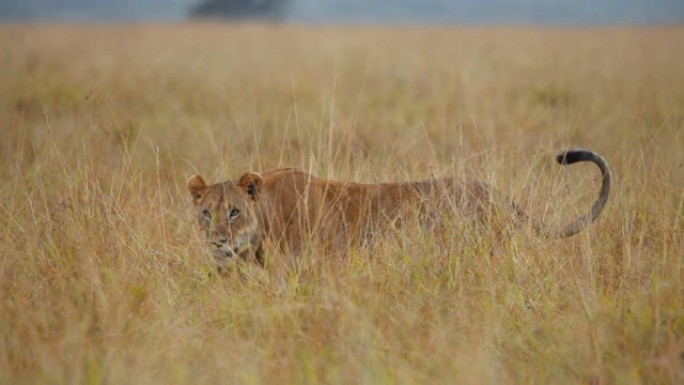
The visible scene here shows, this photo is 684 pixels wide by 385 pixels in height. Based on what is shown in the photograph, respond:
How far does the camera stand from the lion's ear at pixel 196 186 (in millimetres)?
5074

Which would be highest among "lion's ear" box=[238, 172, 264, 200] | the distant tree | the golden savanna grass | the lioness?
the distant tree

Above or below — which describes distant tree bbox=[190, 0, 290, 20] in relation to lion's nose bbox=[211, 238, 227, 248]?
above

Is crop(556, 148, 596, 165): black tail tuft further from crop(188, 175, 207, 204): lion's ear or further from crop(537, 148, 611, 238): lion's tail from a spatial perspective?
crop(188, 175, 207, 204): lion's ear

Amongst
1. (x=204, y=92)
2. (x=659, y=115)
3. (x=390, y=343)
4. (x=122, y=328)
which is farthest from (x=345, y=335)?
(x=204, y=92)

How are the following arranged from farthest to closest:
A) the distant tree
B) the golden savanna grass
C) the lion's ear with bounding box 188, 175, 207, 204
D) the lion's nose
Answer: the distant tree → the lion's ear with bounding box 188, 175, 207, 204 → the lion's nose → the golden savanna grass

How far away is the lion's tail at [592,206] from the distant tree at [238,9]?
63467 millimetres

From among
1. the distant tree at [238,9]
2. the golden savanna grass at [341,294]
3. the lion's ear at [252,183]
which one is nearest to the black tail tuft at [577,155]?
the golden savanna grass at [341,294]

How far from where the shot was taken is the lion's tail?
4.99 meters

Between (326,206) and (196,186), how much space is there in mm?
728

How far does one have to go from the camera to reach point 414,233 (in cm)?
500

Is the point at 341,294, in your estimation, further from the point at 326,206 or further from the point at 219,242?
the point at 326,206

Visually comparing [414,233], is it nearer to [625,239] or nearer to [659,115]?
[625,239]

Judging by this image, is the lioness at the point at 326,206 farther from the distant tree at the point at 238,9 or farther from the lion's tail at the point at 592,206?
the distant tree at the point at 238,9

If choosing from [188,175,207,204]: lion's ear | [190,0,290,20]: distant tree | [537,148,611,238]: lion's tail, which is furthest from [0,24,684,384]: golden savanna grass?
[190,0,290,20]: distant tree
